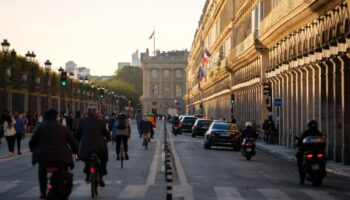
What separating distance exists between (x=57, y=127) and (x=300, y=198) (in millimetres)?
6476

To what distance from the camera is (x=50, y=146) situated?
13.8 m

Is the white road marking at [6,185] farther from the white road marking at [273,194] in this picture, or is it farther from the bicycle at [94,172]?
the white road marking at [273,194]

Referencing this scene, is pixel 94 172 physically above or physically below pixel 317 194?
above

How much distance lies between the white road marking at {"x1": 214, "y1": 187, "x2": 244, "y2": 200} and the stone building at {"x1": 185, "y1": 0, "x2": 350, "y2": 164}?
40.9 ft

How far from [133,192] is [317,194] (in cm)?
409

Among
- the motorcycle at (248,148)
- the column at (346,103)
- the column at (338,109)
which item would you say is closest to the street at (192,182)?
the column at (346,103)

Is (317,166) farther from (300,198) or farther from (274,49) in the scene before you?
(274,49)

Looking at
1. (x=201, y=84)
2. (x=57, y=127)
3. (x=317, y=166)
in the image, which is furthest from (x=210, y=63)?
(x=57, y=127)

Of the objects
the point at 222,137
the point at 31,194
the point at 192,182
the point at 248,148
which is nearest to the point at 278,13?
the point at 222,137

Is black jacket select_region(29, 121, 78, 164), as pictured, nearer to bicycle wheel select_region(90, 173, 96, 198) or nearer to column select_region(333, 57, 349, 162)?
bicycle wheel select_region(90, 173, 96, 198)

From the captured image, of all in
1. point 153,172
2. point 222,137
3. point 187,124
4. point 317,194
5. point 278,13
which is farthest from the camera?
point 187,124

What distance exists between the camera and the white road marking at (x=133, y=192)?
18016mm

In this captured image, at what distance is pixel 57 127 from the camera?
46.1 ft

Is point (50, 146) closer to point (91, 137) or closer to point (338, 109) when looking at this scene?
point (91, 137)
